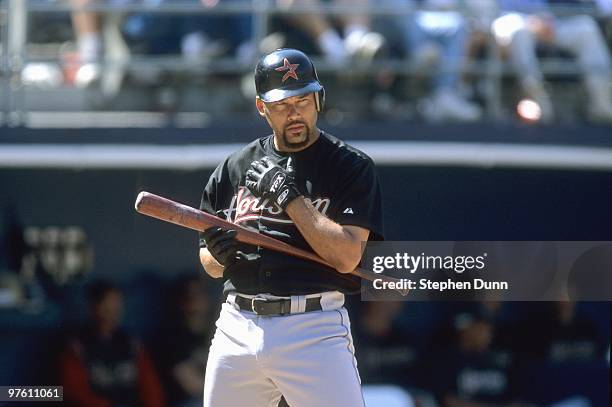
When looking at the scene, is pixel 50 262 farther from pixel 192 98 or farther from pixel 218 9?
pixel 218 9

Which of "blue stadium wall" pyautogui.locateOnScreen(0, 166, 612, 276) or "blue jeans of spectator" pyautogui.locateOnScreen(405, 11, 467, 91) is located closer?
"blue jeans of spectator" pyautogui.locateOnScreen(405, 11, 467, 91)

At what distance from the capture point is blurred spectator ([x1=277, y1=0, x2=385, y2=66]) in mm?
7238

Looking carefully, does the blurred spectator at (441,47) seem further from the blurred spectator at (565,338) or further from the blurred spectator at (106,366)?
the blurred spectator at (106,366)

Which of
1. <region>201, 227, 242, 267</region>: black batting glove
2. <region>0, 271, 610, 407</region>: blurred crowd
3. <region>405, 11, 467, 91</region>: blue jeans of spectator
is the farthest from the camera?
<region>0, 271, 610, 407</region>: blurred crowd

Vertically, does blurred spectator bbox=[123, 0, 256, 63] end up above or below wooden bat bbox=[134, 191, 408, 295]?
above

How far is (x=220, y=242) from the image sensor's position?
3830 mm

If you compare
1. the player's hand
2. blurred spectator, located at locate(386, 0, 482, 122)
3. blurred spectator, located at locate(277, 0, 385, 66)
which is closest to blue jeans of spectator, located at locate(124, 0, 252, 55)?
blurred spectator, located at locate(277, 0, 385, 66)

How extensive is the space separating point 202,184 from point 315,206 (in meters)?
3.78

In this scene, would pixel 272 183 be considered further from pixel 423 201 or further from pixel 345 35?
pixel 423 201

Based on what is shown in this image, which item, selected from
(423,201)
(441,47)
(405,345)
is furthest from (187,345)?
(441,47)

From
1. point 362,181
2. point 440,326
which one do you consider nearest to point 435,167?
point 440,326

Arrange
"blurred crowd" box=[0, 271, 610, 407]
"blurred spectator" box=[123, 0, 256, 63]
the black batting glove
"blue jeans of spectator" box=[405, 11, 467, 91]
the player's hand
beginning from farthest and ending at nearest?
"blurred crowd" box=[0, 271, 610, 407] → "blue jeans of spectator" box=[405, 11, 467, 91] → "blurred spectator" box=[123, 0, 256, 63] → the black batting glove → the player's hand

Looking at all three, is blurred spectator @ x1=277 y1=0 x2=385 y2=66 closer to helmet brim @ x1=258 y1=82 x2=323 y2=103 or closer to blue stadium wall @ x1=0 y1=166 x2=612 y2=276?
blue stadium wall @ x1=0 y1=166 x2=612 y2=276

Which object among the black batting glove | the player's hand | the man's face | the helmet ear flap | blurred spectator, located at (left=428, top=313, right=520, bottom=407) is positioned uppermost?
the helmet ear flap
